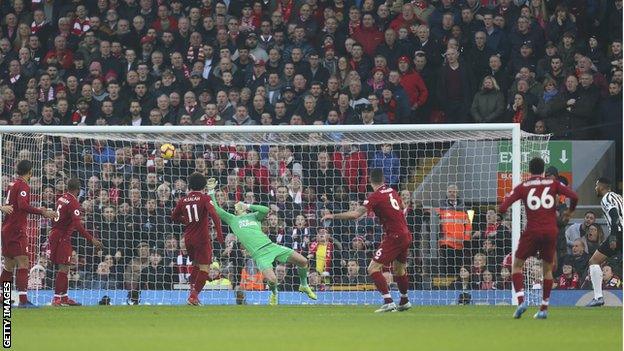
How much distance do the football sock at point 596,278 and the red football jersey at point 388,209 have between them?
3.04m

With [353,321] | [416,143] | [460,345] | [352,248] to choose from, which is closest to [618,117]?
[416,143]

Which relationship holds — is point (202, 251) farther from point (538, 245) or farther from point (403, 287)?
point (538, 245)

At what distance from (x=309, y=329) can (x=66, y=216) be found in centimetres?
519

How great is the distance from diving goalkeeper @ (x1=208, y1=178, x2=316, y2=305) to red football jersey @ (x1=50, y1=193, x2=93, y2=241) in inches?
69.5

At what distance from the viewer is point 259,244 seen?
17.6 m

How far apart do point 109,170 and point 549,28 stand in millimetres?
7417

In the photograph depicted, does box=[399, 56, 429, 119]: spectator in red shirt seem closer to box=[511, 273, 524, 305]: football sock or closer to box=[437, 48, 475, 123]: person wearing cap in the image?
box=[437, 48, 475, 123]: person wearing cap

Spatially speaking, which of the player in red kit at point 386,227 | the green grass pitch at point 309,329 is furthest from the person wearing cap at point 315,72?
the player in red kit at point 386,227

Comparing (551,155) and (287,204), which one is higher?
(551,155)

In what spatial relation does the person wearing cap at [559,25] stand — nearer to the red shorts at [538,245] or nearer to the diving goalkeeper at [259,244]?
the diving goalkeeper at [259,244]

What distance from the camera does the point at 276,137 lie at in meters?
19.9

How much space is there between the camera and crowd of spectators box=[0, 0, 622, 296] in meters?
19.3

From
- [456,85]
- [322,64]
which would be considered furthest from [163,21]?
[456,85]

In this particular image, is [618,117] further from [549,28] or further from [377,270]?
[377,270]
